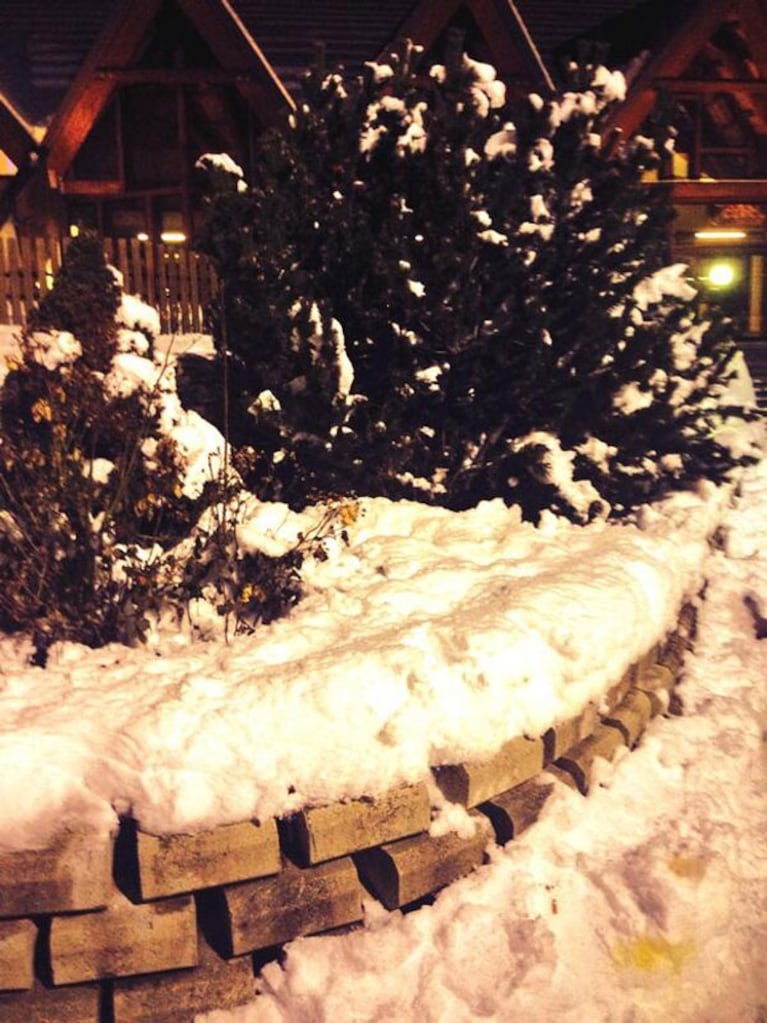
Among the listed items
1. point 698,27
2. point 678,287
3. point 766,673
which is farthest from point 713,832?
point 698,27

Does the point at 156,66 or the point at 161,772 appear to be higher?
the point at 156,66

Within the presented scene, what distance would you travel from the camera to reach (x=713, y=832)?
391 centimetres

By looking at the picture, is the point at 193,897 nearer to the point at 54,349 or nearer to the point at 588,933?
the point at 588,933

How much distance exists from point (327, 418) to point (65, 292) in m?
1.55

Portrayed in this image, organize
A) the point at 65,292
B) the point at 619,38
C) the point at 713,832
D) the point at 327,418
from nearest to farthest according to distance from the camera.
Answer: the point at 713,832, the point at 65,292, the point at 327,418, the point at 619,38

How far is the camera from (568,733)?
4094 mm

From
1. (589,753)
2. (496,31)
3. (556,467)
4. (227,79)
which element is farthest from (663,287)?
(496,31)

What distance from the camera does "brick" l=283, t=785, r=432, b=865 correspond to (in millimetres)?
3291

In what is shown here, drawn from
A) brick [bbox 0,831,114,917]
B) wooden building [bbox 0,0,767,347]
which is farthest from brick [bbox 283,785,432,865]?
wooden building [bbox 0,0,767,347]

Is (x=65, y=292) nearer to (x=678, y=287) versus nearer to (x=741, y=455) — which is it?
(x=678, y=287)

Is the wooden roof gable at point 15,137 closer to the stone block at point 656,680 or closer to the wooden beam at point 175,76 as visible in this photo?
the wooden beam at point 175,76

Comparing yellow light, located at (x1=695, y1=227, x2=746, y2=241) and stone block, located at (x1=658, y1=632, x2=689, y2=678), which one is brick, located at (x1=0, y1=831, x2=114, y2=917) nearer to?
stone block, located at (x1=658, y1=632, x2=689, y2=678)

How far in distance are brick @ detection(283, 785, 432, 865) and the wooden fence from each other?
6.11 metres

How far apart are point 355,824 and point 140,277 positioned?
22.8ft
